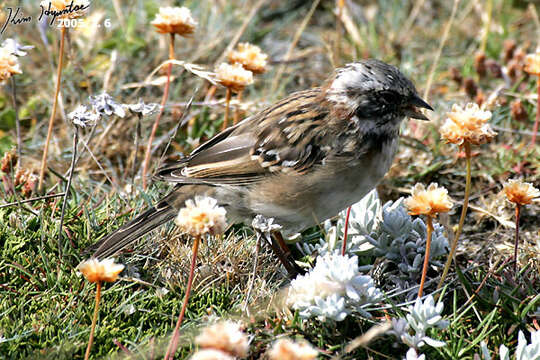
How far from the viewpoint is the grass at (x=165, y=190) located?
129 inches

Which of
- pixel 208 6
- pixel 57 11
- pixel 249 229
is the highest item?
pixel 57 11

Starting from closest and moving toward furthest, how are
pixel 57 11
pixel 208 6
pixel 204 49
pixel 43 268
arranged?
pixel 43 268, pixel 57 11, pixel 204 49, pixel 208 6

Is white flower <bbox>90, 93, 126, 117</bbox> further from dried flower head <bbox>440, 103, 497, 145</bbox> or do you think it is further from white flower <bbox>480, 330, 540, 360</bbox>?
white flower <bbox>480, 330, 540, 360</bbox>

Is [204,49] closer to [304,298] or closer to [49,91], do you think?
[49,91]

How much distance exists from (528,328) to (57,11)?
3081mm

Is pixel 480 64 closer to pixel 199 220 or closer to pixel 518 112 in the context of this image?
pixel 518 112

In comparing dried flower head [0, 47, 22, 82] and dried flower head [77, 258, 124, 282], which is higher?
dried flower head [0, 47, 22, 82]

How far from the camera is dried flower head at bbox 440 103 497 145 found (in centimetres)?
311

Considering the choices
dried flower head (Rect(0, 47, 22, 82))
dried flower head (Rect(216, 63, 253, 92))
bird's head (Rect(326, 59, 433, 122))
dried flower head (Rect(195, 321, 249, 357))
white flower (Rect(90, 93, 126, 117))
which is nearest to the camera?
dried flower head (Rect(195, 321, 249, 357))

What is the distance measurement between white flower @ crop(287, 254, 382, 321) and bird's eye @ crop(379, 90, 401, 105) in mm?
1190

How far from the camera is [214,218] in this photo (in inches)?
102

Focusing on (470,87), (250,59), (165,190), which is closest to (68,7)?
(250,59)

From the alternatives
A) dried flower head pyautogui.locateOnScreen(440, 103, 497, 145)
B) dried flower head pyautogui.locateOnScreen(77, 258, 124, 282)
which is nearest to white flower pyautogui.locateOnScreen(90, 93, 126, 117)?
dried flower head pyautogui.locateOnScreen(77, 258, 124, 282)

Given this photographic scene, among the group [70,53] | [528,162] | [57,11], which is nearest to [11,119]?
[70,53]
